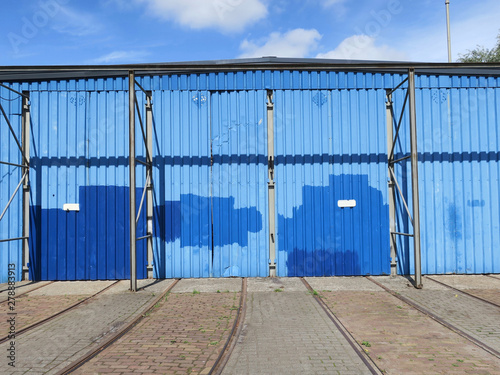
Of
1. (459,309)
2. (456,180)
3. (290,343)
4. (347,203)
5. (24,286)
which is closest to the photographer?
(290,343)

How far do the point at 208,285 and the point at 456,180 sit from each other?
303 inches

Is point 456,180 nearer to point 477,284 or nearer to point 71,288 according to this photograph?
point 477,284

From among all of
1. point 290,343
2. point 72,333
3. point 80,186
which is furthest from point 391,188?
point 80,186

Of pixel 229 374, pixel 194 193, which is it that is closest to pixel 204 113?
pixel 194 193

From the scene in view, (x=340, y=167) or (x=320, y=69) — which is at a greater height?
(x=320, y=69)

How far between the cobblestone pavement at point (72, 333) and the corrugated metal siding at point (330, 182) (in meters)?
4.43

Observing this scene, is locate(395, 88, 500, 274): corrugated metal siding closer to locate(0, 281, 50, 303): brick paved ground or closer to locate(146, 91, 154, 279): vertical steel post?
locate(146, 91, 154, 279): vertical steel post

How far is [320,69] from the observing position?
31.2 feet

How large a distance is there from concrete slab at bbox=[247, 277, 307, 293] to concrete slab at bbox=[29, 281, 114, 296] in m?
3.82

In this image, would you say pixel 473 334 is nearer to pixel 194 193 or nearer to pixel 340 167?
pixel 340 167

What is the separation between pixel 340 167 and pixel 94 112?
7.29 meters

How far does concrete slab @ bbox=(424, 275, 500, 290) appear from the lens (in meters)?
8.41

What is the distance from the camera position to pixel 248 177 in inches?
390

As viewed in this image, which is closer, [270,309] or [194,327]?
[194,327]
